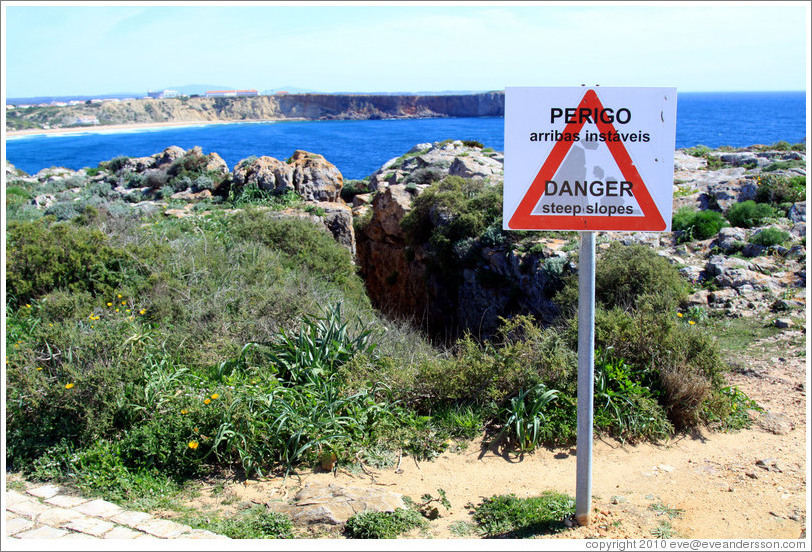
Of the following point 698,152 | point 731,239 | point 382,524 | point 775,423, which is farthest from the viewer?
point 698,152

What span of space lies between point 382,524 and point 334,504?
1.35 ft

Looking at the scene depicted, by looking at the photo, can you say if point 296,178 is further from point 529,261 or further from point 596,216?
point 596,216

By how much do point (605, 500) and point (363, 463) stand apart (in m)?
1.84

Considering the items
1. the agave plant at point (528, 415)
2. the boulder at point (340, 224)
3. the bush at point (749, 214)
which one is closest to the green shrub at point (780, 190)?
the bush at point (749, 214)

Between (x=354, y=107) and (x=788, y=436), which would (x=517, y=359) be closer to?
(x=788, y=436)

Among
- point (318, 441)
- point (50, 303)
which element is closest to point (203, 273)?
point (50, 303)

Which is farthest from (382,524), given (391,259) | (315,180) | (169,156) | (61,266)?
(169,156)

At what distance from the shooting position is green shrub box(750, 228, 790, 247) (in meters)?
10.5

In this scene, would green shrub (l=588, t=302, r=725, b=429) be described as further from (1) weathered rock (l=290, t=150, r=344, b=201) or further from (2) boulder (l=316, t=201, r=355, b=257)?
(1) weathered rock (l=290, t=150, r=344, b=201)

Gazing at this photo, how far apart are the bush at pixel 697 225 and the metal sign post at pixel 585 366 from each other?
9143 mm

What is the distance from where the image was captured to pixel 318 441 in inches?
182

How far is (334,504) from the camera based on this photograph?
3.96 meters

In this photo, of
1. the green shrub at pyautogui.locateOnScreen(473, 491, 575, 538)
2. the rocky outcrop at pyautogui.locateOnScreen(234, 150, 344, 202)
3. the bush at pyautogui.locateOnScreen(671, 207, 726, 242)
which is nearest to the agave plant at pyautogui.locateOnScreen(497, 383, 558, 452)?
the green shrub at pyautogui.locateOnScreen(473, 491, 575, 538)

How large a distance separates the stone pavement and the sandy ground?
45 centimetres
